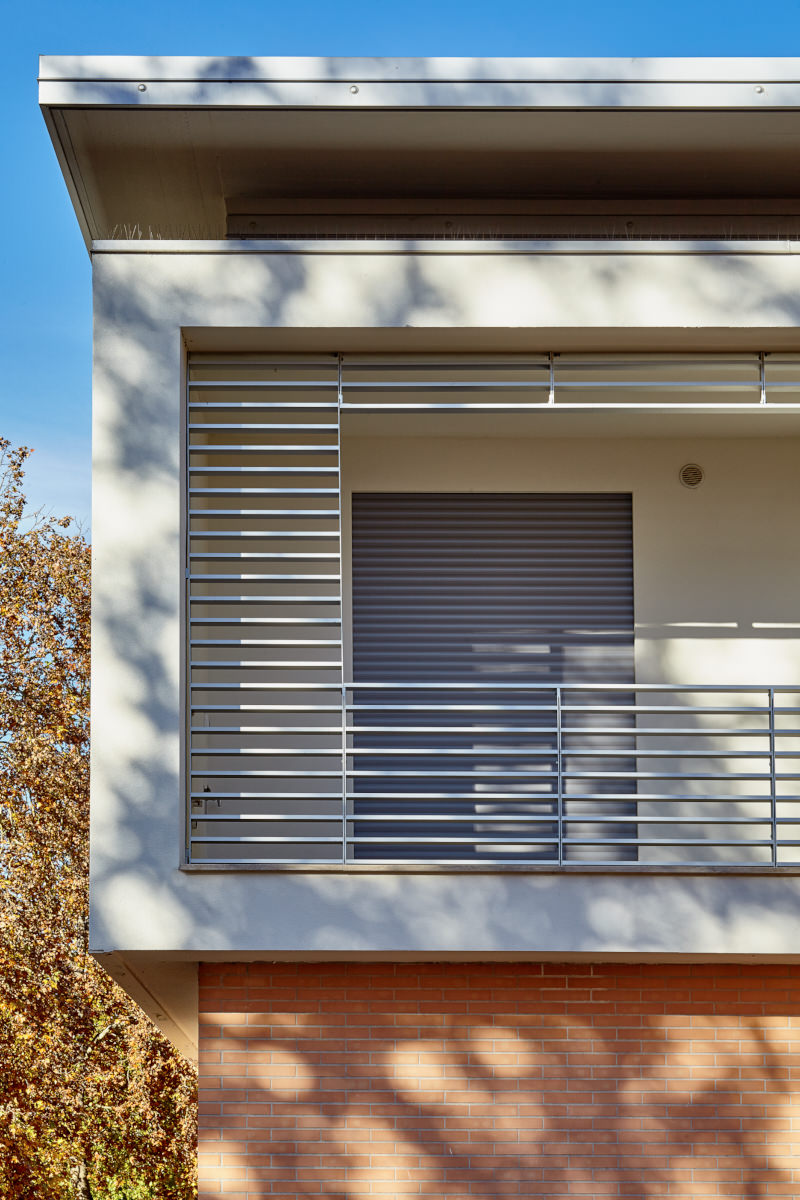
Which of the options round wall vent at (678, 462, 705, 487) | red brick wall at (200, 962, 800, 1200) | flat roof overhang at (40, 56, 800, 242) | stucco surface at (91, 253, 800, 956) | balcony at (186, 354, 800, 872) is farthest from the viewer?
round wall vent at (678, 462, 705, 487)

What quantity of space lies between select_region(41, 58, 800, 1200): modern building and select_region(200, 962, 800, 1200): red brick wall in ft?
0.06

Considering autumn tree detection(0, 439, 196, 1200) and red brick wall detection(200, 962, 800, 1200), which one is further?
autumn tree detection(0, 439, 196, 1200)

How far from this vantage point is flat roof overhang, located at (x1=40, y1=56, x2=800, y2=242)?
7398mm

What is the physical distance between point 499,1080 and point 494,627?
3055 millimetres

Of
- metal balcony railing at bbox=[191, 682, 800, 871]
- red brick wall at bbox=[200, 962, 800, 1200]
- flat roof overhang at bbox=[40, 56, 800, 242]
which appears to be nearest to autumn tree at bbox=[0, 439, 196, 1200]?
metal balcony railing at bbox=[191, 682, 800, 871]

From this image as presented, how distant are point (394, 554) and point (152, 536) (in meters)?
2.27

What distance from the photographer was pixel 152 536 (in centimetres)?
702

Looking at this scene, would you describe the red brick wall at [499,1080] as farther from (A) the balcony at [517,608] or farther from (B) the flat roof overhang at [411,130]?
(B) the flat roof overhang at [411,130]

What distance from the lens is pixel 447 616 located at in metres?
8.80

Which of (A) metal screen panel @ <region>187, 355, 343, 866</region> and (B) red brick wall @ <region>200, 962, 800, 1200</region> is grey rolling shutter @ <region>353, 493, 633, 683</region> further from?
(B) red brick wall @ <region>200, 962, 800, 1200</region>

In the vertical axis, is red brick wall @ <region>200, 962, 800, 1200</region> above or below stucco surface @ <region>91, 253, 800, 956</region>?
below

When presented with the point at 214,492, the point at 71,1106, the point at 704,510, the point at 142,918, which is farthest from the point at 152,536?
the point at 71,1106

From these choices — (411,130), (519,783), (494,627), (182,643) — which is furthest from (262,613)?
(411,130)

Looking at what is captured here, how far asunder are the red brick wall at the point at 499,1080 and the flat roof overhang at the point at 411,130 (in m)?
4.89
